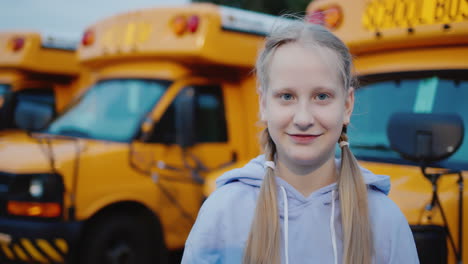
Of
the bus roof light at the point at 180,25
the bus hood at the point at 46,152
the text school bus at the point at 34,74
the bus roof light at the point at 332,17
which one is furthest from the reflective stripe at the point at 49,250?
the text school bus at the point at 34,74

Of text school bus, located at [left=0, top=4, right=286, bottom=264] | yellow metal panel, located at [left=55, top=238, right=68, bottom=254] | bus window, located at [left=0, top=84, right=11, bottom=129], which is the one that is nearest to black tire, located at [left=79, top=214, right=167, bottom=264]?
text school bus, located at [left=0, top=4, right=286, bottom=264]

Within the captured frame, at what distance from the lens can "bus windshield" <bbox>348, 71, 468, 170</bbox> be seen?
2.79 metres

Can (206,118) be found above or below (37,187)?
above

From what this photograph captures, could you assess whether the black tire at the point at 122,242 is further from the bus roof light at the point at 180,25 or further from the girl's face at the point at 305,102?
the girl's face at the point at 305,102

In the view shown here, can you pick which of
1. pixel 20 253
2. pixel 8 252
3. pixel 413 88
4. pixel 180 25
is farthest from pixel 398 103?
pixel 8 252

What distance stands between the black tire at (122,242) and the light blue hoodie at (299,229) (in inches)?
107

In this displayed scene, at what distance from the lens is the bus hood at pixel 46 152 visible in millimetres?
3719

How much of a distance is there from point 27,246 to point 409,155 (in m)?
3.08

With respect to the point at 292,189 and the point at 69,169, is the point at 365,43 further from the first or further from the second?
the point at 69,169

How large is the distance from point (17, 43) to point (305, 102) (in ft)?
20.4

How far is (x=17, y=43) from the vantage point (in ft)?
21.6

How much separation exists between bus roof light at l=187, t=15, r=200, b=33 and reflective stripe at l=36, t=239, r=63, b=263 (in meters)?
2.33

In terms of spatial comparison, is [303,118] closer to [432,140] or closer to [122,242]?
[432,140]

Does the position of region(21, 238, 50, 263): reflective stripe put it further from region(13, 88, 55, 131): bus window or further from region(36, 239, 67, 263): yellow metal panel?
region(13, 88, 55, 131): bus window
